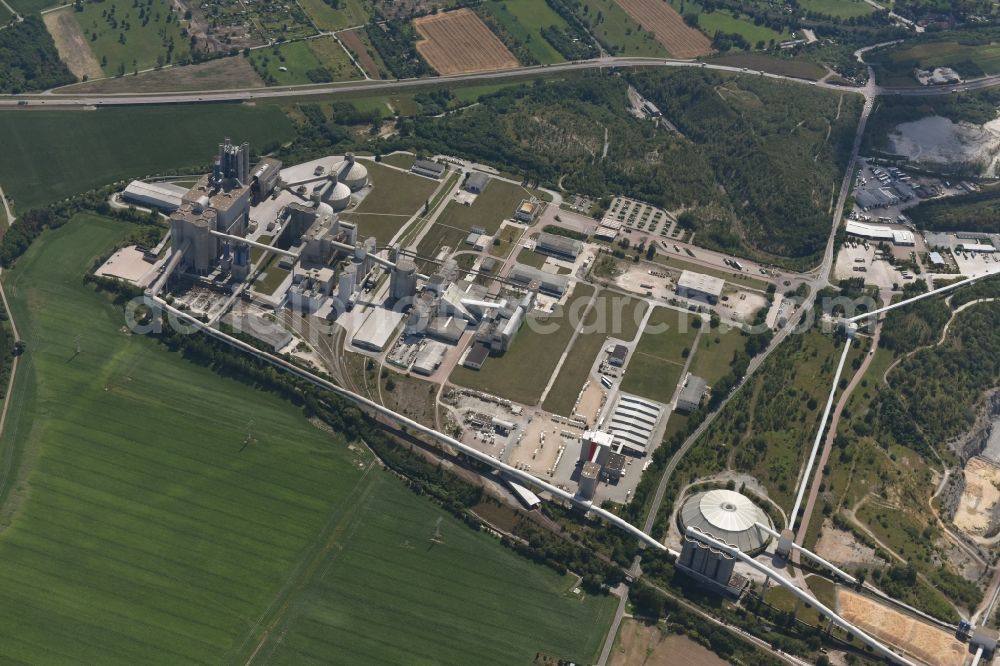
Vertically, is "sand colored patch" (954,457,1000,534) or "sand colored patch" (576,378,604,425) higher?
"sand colored patch" (954,457,1000,534)

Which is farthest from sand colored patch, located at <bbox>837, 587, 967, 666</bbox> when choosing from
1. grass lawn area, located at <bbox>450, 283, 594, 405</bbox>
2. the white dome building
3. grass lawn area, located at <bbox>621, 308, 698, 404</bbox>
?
grass lawn area, located at <bbox>450, 283, 594, 405</bbox>

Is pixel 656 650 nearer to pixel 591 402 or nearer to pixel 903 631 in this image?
pixel 903 631

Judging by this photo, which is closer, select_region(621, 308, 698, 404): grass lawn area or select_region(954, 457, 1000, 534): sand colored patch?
select_region(954, 457, 1000, 534): sand colored patch

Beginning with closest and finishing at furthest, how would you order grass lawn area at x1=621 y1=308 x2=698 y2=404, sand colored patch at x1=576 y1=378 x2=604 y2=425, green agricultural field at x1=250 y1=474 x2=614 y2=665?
green agricultural field at x1=250 y1=474 x2=614 y2=665 → sand colored patch at x1=576 y1=378 x2=604 y2=425 → grass lawn area at x1=621 y1=308 x2=698 y2=404

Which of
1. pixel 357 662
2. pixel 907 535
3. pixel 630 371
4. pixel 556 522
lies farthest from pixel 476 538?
pixel 907 535

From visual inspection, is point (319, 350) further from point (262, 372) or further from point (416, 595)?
point (416, 595)

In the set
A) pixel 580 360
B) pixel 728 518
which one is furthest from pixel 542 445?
pixel 728 518

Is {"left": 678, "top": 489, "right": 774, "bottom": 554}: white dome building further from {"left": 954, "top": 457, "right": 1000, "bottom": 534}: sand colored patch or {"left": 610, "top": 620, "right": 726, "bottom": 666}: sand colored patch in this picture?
{"left": 954, "top": 457, "right": 1000, "bottom": 534}: sand colored patch

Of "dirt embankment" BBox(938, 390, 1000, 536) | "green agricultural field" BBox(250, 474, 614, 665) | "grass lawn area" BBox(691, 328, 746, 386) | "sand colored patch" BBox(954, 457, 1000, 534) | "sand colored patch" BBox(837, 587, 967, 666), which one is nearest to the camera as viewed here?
"green agricultural field" BBox(250, 474, 614, 665)
